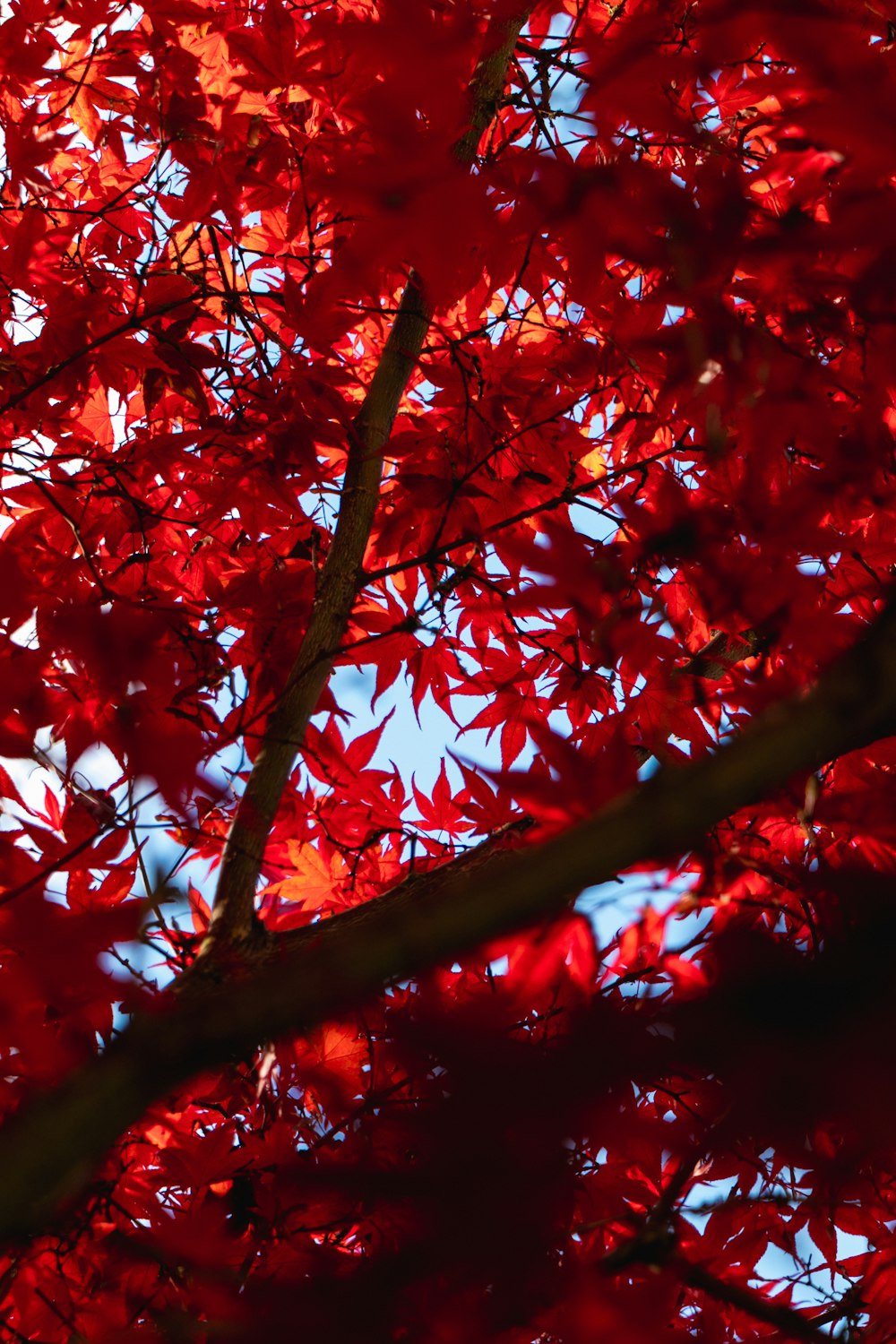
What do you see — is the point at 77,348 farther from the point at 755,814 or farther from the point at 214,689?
the point at 755,814

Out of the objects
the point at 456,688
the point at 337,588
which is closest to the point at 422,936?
the point at 337,588

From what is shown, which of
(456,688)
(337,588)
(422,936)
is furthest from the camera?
(456,688)

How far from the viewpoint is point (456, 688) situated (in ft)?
6.16

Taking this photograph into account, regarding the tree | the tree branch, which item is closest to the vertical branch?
the tree

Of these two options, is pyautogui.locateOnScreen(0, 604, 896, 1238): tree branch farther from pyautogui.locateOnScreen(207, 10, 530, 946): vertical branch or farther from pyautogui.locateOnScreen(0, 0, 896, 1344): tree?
pyautogui.locateOnScreen(207, 10, 530, 946): vertical branch

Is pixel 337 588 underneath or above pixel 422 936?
above

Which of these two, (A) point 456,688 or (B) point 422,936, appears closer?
(B) point 422,936

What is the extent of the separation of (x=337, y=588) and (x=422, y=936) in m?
1.02

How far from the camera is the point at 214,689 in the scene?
71.2 inches

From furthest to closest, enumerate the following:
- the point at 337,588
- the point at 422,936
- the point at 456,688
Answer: the point at 456,688
the point at 337,588
the point at 422,936

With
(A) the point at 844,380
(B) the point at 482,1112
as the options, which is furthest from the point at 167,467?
(B) the point at 482,1112

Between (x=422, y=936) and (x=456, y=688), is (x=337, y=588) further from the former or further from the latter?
(x=422, y=936)

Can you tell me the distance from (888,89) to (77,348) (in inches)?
58.1

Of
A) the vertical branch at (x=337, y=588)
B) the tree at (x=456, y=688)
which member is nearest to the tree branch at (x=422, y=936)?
the tree at (x=456, y=688)
